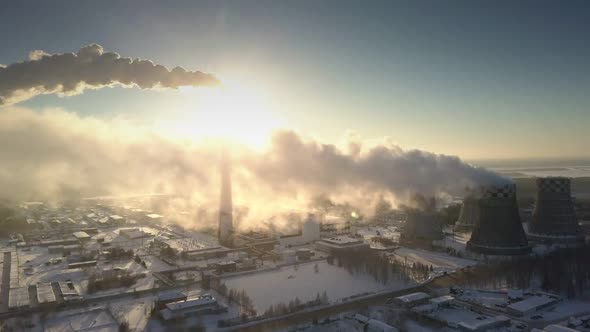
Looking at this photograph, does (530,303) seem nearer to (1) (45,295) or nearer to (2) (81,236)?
(1) (45,295)

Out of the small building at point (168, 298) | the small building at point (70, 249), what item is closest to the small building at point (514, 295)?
the small building at point (168, 298)

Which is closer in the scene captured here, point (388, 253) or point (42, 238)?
point (388, 253)

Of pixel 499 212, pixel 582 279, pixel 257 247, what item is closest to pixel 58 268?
pixel 257 247

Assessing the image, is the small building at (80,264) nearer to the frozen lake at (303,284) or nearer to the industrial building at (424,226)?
the frozen lake at (303,284)

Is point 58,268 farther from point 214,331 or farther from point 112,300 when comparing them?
point 214,331

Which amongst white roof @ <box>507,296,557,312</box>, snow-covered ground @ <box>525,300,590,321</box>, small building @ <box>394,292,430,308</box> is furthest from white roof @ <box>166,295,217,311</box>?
snow-covered ground @ <box>525,300,590,321</box>

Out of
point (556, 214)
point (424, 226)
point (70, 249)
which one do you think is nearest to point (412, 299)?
point (424, 226)
